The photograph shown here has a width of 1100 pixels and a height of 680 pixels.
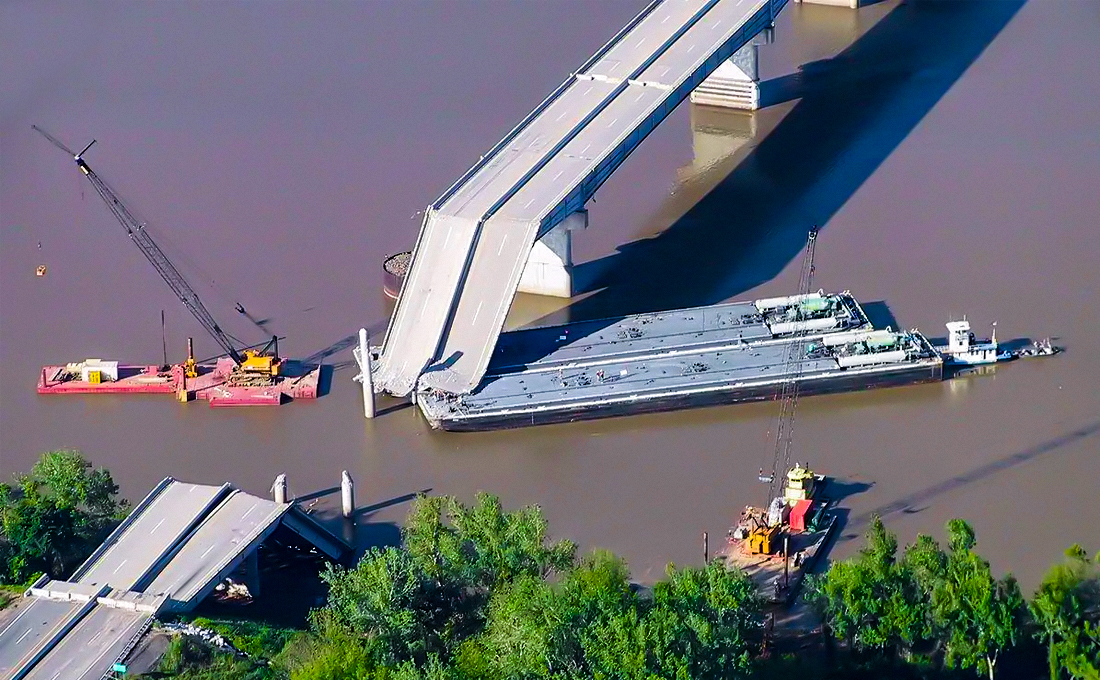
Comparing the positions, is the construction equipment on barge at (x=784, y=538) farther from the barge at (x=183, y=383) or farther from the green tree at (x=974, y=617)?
the barge at (x=183, y=383)

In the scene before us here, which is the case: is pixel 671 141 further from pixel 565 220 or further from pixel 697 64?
pixel 565 220

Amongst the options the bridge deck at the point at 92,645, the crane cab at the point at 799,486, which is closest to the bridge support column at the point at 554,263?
the crane cab at the point at 799,486

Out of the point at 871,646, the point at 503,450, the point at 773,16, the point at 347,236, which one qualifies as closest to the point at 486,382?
the point at 503,450

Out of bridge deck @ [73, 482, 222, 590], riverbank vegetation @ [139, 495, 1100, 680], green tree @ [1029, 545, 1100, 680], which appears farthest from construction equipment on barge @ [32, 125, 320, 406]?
green tree @ [1029, 545, 1100, 680]

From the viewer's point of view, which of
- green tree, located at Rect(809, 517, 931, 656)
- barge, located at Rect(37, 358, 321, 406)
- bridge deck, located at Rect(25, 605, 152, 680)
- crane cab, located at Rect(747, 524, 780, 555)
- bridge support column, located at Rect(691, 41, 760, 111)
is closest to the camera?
green tree, located at Rect(809, 517, 931, 656)

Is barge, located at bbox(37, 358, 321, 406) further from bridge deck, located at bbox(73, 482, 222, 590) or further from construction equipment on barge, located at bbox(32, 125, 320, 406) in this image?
bridge deck, located at bbox(73, 482, 222, 590)

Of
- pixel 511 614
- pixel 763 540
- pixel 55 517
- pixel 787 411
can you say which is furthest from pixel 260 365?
pixel 511 614
